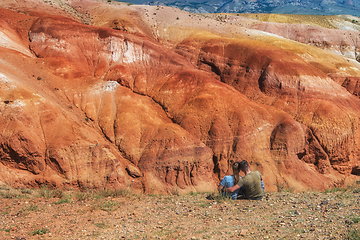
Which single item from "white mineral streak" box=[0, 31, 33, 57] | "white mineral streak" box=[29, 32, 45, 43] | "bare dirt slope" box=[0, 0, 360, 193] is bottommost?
"bare dirt slope" box=[0, 0, 360, 193]

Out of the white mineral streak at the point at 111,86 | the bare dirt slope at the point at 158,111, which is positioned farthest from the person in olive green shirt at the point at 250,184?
the white mineral streak at the point at 111,86

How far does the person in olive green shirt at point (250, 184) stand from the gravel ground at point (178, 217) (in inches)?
9.3

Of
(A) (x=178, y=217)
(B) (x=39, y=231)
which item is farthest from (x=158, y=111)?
(B) (x=39, y=231)

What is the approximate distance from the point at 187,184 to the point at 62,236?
45.1 feet

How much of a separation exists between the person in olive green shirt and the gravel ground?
0.77 ft

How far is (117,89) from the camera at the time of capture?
2389 cm

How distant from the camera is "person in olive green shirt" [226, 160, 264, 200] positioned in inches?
355

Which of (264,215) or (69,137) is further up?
(264,215)

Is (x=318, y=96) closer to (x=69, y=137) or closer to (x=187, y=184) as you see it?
(x=187, y=184)

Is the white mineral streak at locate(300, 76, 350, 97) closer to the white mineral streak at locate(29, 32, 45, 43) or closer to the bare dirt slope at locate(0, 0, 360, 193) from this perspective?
the bare dirt slope at locate(0, 0, 360, 193)

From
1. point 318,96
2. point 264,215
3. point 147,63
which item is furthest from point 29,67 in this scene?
point 318,96

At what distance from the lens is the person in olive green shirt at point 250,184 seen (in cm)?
901

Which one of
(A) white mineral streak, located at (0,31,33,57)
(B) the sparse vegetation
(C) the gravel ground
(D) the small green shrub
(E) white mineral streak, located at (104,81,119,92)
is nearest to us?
(D) the small green shrub

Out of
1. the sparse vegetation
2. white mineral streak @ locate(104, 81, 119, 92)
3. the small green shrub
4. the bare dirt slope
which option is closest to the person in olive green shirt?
the small green shrub
